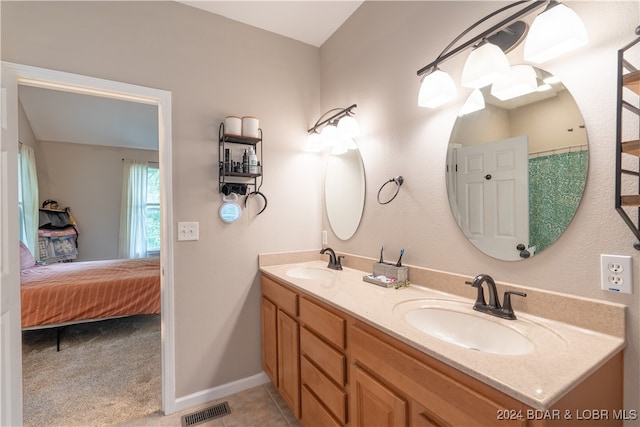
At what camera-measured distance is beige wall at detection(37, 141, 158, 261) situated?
4.39 m

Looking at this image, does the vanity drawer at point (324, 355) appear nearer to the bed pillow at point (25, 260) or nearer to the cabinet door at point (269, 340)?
the cabinet door at point (269, 340)

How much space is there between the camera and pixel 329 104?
2.28 meters

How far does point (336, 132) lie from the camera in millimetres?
1983

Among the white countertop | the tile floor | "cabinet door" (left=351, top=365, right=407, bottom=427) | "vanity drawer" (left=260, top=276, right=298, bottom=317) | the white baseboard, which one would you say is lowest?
the tile floor

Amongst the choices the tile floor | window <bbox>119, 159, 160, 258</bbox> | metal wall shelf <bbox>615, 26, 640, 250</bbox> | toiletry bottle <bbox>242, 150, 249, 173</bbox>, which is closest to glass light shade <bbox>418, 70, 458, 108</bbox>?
metal wall shelf <bbox>615, 26, 640, 250</bbox>

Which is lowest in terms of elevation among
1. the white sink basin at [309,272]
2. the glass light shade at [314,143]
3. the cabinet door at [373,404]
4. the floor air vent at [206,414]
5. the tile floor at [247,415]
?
the tile floor at [247,415]

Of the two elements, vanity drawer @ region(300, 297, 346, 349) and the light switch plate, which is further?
the light switch plate

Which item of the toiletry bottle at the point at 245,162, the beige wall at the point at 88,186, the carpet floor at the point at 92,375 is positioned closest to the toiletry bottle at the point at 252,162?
the toiletry bottle at the point at 245,162

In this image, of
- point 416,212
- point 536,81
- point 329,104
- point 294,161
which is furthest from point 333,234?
point 536,81

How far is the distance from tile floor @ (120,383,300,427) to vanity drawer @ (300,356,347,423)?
0.43 m

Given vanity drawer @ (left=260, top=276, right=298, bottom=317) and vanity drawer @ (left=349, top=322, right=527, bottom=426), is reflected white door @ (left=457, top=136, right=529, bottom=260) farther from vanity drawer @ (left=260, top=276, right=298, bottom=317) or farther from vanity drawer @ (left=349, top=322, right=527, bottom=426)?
vanity drawer @ (left=260, top=276, right=298, bottom=317)

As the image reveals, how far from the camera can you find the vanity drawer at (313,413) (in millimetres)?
1321

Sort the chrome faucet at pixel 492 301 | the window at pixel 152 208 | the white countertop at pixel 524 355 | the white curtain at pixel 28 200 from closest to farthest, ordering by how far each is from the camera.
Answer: the white countertop at pixel 524 355 → the chrome faucet at pixel 492 301 → the white curtain at pixel 28 200 → the window at pixel 152 208

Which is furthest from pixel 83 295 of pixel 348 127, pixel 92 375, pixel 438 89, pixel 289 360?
pixel 438 89
